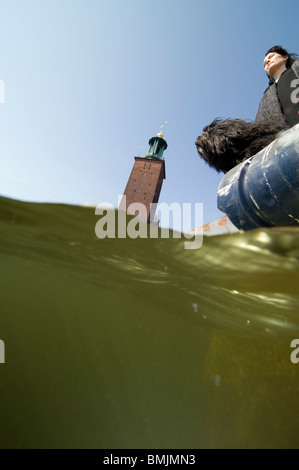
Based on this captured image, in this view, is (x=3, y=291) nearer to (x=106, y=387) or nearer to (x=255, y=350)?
(x=106, y=387)

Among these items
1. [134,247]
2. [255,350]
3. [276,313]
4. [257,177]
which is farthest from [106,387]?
[257,177]

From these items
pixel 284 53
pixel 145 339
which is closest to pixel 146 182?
pixel 284 53

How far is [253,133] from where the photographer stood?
1.81m

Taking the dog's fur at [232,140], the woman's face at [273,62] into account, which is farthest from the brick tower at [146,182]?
the dog's fur at [232,140]

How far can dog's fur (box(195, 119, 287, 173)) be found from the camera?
5.84 feet

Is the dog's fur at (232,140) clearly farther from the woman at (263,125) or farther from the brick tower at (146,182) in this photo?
the brick tower at (146,182)

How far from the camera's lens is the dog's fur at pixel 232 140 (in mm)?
1780

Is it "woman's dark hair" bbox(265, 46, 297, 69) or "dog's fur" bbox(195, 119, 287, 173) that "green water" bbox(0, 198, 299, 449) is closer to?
"dog's fur" bbox(195, 119, 287, 173)

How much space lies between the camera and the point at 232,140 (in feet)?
6.21

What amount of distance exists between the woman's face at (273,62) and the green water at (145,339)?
215 cm

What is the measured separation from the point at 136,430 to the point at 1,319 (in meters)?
1.03

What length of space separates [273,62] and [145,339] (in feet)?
8.70

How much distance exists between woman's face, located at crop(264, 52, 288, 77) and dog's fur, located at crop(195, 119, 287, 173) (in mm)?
734

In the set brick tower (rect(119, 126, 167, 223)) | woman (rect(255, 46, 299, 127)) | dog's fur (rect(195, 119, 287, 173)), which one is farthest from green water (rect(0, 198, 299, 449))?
brick tower (rect(119, 126, 167, 223))
